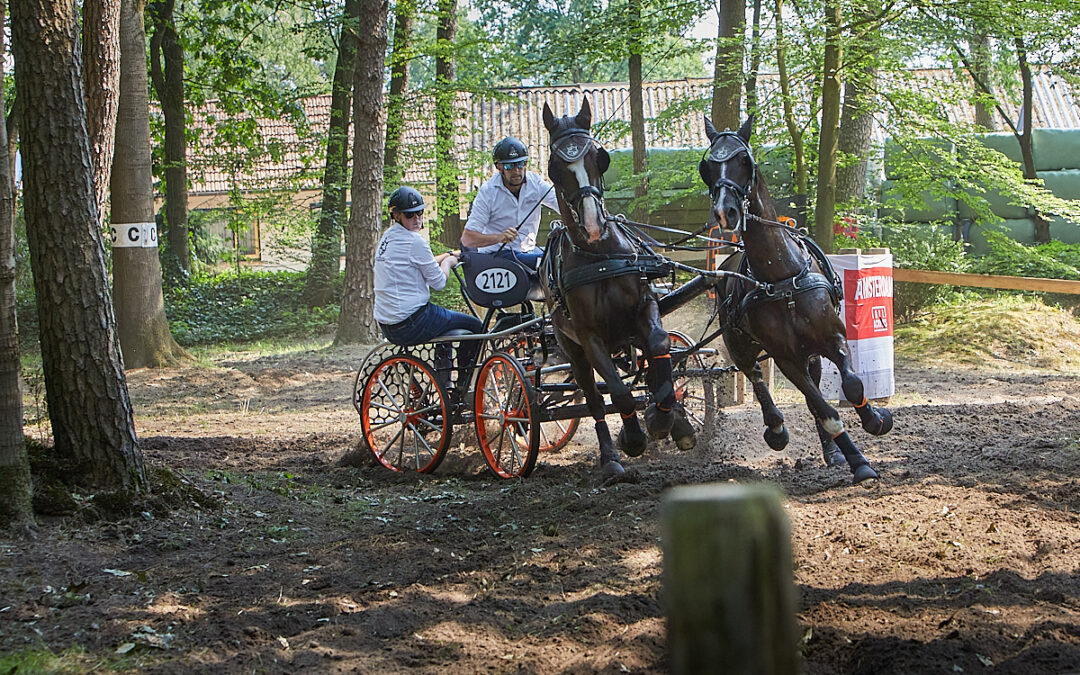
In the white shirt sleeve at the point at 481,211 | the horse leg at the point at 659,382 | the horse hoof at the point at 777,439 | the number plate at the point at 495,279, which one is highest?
the white shirt sleeve at the point at 481,211

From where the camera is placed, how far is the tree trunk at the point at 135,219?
1309 centimetres

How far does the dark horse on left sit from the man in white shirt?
972 mm

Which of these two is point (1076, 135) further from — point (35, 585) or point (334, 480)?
point (35, 585)

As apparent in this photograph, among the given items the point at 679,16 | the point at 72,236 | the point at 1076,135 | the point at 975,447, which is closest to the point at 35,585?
the point at 72,236

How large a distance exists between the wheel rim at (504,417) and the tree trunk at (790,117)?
23.3ft

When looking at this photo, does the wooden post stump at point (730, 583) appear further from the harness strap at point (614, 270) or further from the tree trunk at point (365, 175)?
the tree trunk at point (365, 175)

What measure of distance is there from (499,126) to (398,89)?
331 inches

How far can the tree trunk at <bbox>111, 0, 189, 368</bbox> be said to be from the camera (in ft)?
42.9

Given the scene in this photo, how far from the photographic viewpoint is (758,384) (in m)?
7.73

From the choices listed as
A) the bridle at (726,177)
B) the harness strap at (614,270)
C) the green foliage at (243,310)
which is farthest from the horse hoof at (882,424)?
the green foliage at (243,310)

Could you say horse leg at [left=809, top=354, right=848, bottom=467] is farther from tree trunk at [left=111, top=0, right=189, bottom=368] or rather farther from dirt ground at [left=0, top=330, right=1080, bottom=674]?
tree trunk at [left=111, top=0, right=189, bottom=368]

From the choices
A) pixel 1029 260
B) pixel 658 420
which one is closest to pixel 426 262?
pixel 658 420

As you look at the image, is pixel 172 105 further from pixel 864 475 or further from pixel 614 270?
pixel 864 475

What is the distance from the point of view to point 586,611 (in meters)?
4.30
